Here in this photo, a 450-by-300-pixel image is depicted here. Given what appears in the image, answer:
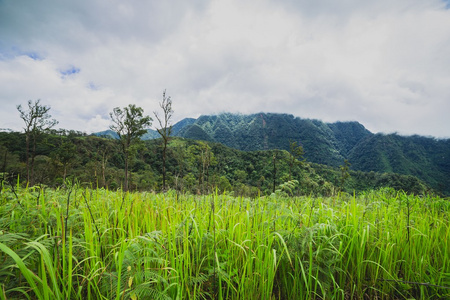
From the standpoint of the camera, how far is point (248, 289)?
66.6 inches

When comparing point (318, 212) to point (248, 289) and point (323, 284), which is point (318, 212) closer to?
point (323, 284)

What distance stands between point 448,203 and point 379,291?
403 cm

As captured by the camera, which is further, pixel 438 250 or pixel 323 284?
pixel 438 250

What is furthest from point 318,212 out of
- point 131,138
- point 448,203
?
point 131,138

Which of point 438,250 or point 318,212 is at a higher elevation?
point 318,212

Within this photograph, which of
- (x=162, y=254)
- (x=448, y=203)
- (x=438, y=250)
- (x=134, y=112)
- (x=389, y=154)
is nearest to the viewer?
(x=162, y=254)

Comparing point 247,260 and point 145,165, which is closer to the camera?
point 247,260

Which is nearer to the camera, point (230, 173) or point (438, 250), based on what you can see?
point (438, 250)

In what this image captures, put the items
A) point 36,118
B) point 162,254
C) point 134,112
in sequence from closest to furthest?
1. point 162,254
2. point 36,118
3. point 134,112

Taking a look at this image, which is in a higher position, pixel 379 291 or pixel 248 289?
pixel 248 289

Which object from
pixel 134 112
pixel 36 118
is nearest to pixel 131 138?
pixel 134 112

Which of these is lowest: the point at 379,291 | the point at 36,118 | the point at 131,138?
the point at 379,291

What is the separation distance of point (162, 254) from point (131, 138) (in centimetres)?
3212

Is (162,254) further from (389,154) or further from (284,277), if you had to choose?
(389,154)
